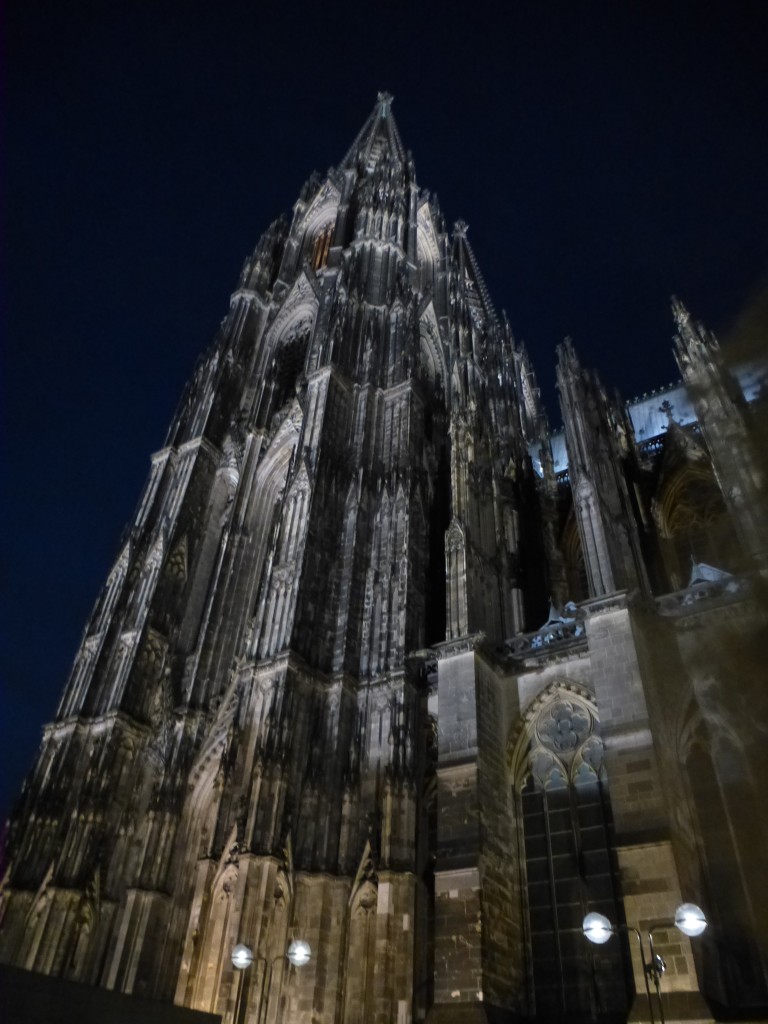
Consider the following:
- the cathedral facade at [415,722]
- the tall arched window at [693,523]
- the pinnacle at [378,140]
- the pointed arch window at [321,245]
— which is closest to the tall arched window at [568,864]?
the cathedral facade at [415,722]

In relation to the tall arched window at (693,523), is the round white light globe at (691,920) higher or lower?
lower

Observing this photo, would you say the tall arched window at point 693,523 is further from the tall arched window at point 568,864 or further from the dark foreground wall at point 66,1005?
the dark foreground wall at point 66,1005

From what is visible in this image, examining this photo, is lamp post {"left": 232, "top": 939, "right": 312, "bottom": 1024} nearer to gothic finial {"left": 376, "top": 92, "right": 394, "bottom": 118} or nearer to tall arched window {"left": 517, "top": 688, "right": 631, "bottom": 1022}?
tall arched window {"left": 517, "top": 688, "right": 631, "bottom": 1022}

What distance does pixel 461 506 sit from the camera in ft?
73.4

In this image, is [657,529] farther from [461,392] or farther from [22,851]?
[22,851]

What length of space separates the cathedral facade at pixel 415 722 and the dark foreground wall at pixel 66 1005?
13.1ft

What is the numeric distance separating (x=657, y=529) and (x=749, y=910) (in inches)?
453

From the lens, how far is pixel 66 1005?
405 inches

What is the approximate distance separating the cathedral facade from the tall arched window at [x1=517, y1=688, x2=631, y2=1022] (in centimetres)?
6

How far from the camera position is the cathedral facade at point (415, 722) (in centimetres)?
1481

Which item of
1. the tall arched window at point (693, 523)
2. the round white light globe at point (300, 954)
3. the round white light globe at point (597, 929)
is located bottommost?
the round white light globe at point (597, 929)

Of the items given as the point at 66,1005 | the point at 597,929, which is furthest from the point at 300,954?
the point at 597,929

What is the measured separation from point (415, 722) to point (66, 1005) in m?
10.7

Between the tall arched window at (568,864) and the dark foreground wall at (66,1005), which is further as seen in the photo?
the tall arched window at (568,864)
